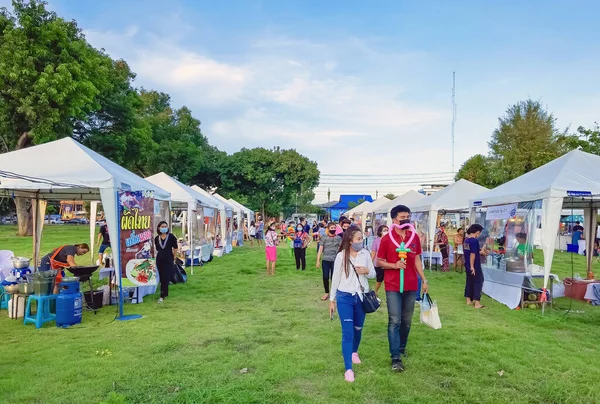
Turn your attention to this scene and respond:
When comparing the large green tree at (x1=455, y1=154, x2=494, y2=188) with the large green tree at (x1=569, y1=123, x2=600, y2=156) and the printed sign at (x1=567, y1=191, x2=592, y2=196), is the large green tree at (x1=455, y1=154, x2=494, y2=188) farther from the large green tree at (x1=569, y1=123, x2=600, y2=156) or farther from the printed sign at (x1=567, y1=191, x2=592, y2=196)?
the printed sign at (x1=567, y1=191, x2=592, y2=196)

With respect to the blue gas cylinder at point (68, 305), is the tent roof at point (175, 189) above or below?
above

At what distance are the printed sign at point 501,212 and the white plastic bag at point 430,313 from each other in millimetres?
4865

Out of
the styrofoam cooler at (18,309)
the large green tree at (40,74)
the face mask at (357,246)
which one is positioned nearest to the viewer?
the face mask at (357,246)

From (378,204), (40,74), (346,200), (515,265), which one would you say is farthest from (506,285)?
(346,200)

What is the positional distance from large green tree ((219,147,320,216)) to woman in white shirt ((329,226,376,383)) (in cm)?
3485

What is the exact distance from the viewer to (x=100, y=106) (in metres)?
25.1

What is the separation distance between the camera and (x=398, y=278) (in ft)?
15.6

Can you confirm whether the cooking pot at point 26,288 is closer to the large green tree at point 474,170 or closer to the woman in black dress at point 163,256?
the woman in black dress at point 163,256

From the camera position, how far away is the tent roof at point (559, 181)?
783cm

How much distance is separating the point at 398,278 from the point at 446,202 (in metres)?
10.7

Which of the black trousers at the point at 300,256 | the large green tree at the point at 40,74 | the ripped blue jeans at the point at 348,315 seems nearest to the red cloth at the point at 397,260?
the ripped blue jeans at the point at 348,315

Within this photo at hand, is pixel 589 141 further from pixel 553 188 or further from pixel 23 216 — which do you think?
pixel 23 216

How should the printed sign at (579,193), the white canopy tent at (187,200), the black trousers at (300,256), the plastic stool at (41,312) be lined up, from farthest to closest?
the white canopy tent at (187,200) < the black trousers at (300,256) < the printed sign at (579,193) < the plastic stool at (41,312)

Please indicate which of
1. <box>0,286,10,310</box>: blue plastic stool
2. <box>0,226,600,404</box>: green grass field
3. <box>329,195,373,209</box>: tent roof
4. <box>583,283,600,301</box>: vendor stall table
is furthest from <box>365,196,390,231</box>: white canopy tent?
<box>329,195,373,209</box>: tent roof
